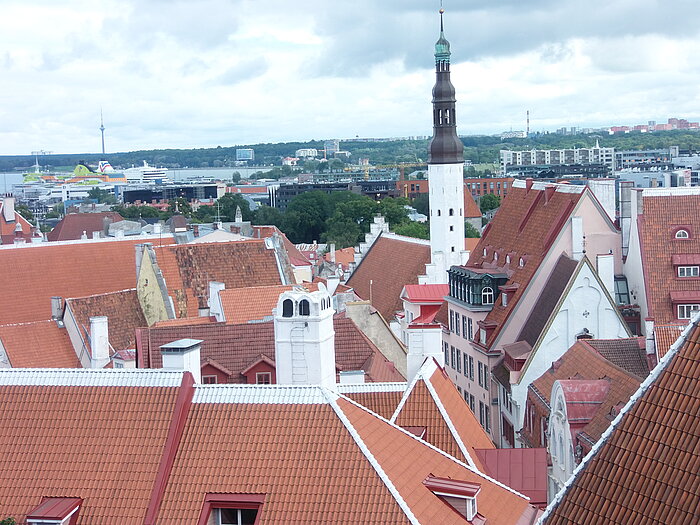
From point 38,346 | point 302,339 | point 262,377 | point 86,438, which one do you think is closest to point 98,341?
point 38,346

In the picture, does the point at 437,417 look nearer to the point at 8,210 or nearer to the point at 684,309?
the point at 684,309

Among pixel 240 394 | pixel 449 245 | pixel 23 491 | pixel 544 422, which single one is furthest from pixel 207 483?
pixel 449 245

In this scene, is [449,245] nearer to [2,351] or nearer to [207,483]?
[2,351]

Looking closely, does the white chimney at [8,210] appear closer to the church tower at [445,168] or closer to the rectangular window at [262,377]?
the church tower at [445,168]

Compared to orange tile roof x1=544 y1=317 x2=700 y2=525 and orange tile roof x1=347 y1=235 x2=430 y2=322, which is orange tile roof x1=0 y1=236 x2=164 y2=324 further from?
orange tile roof x1=544 y1=317 x2=700 y2=525

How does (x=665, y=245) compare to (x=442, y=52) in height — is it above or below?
below

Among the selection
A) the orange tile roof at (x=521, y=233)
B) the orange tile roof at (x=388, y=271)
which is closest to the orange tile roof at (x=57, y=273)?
the orange tile roof at (x=388, y=271)

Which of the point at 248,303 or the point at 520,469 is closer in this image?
the point at 520,469
